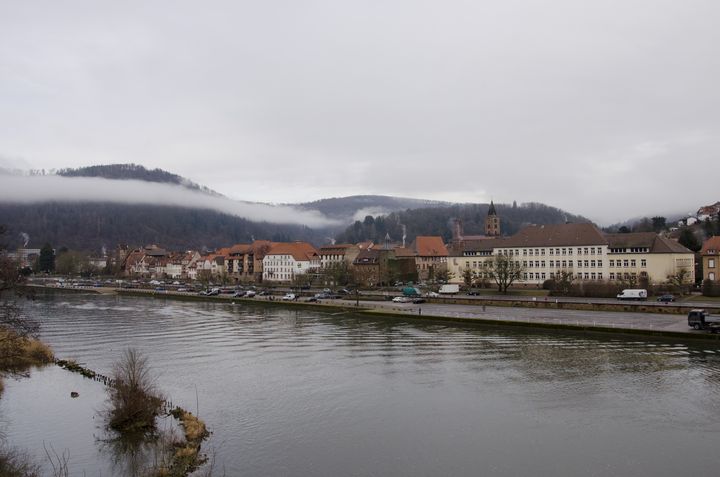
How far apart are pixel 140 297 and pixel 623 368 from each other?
7320 centimetres

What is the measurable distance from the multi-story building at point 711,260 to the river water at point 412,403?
3568 cm

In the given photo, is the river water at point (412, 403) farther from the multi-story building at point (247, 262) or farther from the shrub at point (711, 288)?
the multi-story building at point (247, 262)

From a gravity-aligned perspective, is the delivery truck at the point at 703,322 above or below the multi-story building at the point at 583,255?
below

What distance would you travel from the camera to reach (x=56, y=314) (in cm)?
5697

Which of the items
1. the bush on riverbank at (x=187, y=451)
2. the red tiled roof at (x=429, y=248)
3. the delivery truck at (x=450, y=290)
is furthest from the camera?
the red tiled roof at (x=429, y=248)

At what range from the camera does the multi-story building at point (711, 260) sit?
6419 centimetres

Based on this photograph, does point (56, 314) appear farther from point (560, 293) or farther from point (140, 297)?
point (560, 293)

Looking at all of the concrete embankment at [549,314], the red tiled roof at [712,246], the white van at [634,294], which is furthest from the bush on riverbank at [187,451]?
the red tiled roof at [712,246]

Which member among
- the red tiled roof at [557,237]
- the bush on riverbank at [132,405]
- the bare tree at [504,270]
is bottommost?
the bush on riverbank at [132,405]

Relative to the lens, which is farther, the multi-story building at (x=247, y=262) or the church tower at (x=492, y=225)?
the church tower at (x=492, y=225)

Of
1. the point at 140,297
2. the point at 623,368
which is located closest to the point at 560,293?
the point at 623,368

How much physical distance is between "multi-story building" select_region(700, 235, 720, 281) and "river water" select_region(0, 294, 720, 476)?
35.7m

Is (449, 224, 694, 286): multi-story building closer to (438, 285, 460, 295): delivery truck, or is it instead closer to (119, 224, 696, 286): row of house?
(119, 224, 696, 286): row of house

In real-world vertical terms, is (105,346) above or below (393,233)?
below
